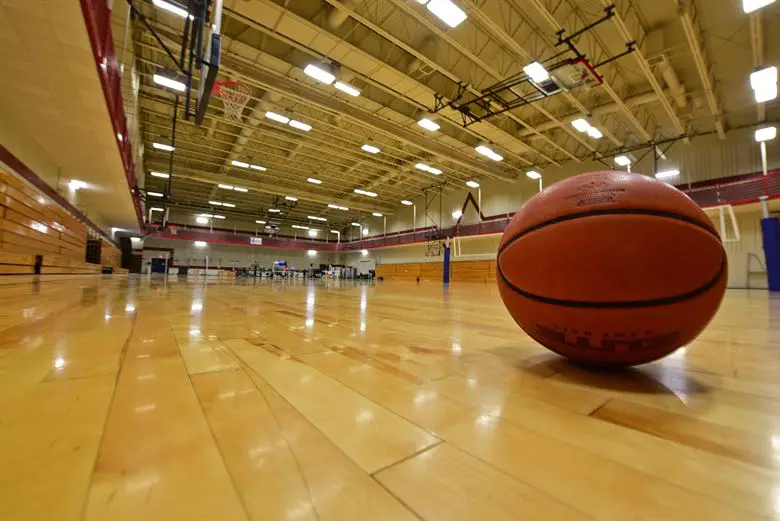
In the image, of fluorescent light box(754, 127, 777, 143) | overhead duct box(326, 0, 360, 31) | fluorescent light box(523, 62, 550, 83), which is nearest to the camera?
overhead duct box(326, 0, 360, 31)

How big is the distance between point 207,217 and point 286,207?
20.4 ft

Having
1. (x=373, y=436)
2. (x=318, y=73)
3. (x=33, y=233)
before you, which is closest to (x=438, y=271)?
(x=318, y=73)

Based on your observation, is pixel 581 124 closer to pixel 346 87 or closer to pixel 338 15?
pixel 346 87

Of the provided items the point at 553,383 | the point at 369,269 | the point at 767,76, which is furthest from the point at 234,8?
the point at 369,269

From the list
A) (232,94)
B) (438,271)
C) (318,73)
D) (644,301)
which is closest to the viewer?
(644,301)

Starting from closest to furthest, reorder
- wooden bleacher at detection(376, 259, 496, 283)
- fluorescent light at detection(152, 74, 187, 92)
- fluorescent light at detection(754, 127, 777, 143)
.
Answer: fluorescent light at detection(152, 74, 187, 92) → fluorescent light at detection(754, 127, 777, 143) → wooden bleacher at detection(376, 259, 496, 283)

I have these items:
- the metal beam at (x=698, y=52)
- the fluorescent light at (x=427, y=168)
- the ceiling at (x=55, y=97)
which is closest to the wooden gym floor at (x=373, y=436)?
the ceiling at (x=55, y=97)

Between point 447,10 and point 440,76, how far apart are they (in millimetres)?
3121

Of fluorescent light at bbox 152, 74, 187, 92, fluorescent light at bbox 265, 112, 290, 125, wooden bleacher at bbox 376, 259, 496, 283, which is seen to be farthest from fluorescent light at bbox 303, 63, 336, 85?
wooden bleacher at bbox 376, 259, 496, 283

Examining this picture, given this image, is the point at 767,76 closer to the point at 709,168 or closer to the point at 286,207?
the point at 709,168

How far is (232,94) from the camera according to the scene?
702 centimetres

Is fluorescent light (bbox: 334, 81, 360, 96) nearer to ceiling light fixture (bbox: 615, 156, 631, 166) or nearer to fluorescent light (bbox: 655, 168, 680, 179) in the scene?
ceiling light fixture (bbox: 615, 156, 631, 166)

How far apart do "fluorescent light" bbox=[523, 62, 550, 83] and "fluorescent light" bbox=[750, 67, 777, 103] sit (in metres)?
3.83

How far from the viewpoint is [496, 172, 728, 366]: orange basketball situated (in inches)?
33.5
